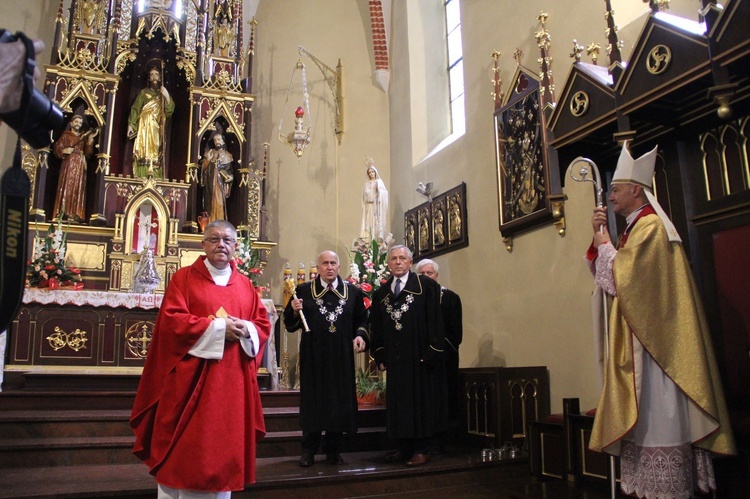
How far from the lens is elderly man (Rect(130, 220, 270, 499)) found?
3.27 metres

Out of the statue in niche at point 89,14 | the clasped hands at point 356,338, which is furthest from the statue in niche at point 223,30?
the clasped hands at point 356,338

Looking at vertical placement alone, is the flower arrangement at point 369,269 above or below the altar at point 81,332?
above

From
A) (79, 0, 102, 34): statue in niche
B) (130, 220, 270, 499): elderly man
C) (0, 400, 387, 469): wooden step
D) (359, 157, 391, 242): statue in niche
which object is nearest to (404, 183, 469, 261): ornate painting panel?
(359, 157, 391, 242): statue in niche

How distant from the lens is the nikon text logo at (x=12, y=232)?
1.63 meters

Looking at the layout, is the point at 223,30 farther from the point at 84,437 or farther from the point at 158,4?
the point at 84,437

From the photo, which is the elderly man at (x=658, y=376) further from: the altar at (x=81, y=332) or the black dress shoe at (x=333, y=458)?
the altar at (x=81, y=332)

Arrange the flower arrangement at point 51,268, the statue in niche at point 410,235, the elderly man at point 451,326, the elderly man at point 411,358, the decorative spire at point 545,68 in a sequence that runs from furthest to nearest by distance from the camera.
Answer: the statue in niche at point 410,235 < the flower arrangement at point 51,268 < the decorative spire at point 545,68 < the elderly man at point 451,326 < the elderly man at point 411,358

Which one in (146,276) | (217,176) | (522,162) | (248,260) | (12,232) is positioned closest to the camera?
(12,232)

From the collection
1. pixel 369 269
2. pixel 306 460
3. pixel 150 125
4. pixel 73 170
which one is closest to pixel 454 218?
pixel 369 269

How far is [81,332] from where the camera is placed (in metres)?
7.20

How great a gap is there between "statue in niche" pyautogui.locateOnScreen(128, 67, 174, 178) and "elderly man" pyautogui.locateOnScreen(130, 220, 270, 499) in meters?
6.14

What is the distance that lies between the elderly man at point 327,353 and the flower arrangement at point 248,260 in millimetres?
2862

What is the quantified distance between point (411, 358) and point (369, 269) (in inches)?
120

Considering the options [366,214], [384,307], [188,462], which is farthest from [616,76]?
[366,214]
